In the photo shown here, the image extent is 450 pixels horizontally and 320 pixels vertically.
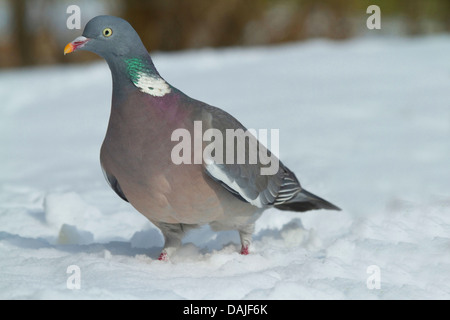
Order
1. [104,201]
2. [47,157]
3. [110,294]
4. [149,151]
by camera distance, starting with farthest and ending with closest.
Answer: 1. [47,157]
2. [104,201]
3. [149,151]
4. [110,294]

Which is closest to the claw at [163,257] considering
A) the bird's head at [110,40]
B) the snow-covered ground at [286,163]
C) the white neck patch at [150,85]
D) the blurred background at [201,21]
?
the snow-covered ground at [286,163]

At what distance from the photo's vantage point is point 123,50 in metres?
2.57

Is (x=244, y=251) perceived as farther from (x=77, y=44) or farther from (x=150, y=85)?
(x=77, y=44)

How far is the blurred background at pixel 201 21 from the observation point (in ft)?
37.6

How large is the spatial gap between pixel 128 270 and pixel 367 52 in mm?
6185

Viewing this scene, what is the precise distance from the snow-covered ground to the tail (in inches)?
3.4

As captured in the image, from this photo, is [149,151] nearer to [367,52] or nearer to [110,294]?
[110,294]

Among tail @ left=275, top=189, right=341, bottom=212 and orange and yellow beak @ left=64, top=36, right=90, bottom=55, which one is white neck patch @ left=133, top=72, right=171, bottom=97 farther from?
tail @ left=275, top=189, right=341, bottom=212

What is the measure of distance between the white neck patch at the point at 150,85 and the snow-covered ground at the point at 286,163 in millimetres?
689

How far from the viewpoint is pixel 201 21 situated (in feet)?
38.3

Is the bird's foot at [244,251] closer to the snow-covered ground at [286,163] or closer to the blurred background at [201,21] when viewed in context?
the snow-covered ground at [286,163]

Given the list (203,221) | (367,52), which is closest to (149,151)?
(203,221)

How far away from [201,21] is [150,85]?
9332 millimetres

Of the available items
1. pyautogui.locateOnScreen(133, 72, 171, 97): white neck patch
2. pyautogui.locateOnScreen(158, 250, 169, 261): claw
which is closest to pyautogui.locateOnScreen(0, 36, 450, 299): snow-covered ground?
pyautogui.locateOnScreen(158, 250, 169, 261): claw
